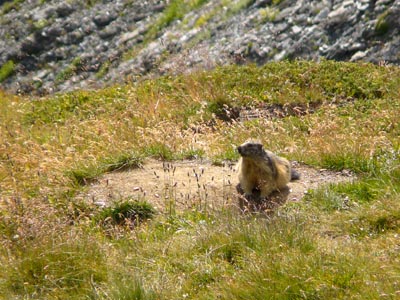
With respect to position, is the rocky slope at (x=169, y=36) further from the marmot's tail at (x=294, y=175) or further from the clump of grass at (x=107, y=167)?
the marmot's tail at (x=294, y=175)

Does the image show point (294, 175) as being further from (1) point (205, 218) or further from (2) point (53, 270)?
(2) point (53, 270)

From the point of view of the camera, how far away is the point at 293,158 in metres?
9.55

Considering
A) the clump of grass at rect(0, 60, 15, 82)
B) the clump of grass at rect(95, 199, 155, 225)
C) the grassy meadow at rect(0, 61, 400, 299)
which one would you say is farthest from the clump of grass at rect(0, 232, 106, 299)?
the clump of grass at rect(0, 60, 15, 82)

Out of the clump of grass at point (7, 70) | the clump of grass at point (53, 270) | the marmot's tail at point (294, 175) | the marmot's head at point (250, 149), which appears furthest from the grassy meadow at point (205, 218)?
the clump of grass at point (7, 70)

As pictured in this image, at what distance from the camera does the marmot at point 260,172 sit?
27.6 ft

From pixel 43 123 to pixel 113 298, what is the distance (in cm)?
895

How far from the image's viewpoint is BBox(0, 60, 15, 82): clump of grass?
22094 millimetres

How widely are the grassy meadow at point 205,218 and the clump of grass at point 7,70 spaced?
916 centimetres

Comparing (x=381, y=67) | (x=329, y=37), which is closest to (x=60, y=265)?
(x=381, y=67)

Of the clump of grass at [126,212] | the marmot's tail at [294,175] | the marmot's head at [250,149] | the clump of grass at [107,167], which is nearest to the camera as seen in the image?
the clump of grass at [126,212]

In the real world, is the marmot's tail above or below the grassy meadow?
below

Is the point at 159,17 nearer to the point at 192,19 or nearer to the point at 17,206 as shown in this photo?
the point at 192,19

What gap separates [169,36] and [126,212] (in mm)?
12544

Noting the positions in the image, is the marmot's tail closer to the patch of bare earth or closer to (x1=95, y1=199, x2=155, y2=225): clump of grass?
the patch of bare earth
